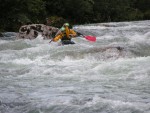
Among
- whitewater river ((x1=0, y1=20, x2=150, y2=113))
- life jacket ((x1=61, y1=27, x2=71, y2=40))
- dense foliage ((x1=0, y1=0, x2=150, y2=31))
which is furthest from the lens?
dense foliage ((x1=0, y1=0, x2=150, y2=31))

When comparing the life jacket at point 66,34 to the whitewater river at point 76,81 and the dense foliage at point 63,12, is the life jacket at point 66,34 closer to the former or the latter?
the whitewater river at point 76,81

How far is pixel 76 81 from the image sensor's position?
8000mm

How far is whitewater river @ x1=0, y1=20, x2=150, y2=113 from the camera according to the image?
596cm

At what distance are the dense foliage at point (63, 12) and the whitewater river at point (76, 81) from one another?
11.8 m

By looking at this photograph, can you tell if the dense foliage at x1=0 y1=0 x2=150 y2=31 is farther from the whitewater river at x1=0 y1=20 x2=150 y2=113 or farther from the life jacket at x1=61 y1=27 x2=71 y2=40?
the whitewater river at x1=0 y1=20 x2=150 y2=113

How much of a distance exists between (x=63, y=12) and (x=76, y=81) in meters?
26.7

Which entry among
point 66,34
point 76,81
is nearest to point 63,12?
point 66,34

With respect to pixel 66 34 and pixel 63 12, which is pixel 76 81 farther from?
pixel 63 12

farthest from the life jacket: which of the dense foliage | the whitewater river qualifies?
the dense foliage

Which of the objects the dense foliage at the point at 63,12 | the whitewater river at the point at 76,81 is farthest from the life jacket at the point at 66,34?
the dense foliage at the point at 63,12

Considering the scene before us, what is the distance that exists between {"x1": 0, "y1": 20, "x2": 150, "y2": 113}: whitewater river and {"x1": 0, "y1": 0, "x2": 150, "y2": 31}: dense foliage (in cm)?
1180

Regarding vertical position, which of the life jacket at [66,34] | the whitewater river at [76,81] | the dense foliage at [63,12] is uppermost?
the dense foliage at [63,12]

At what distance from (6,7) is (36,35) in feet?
25.9

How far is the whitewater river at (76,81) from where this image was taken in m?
5.96
